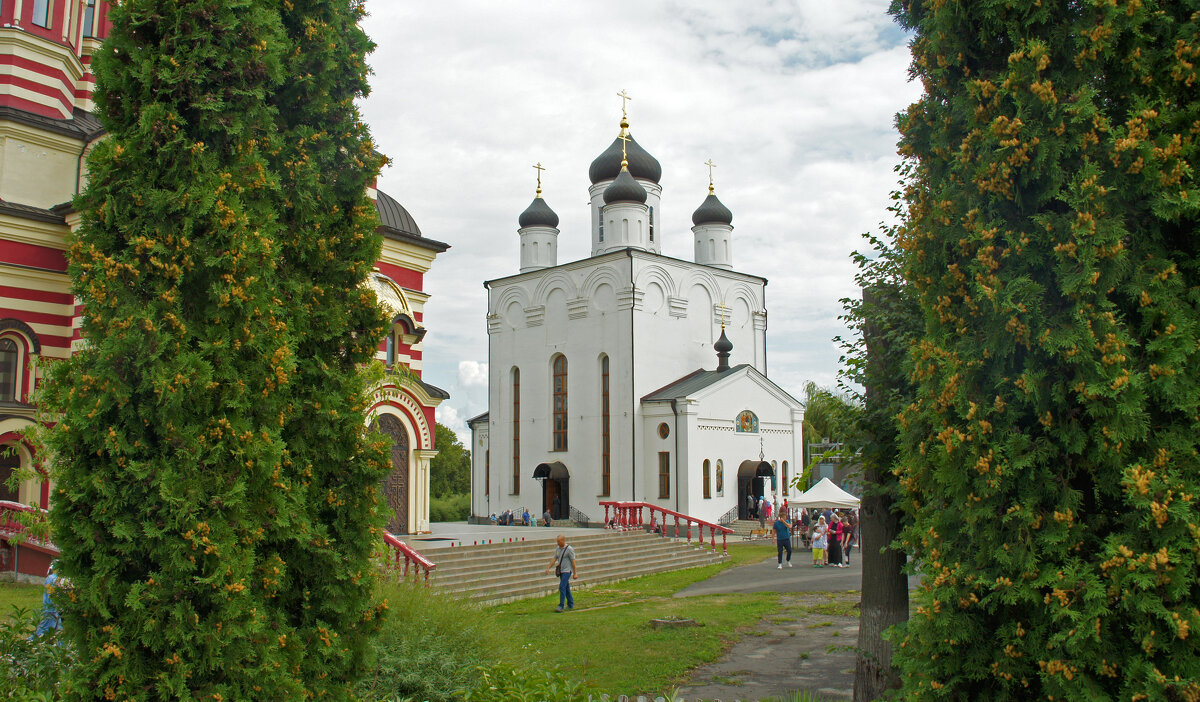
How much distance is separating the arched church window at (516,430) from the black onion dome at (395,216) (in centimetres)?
1798

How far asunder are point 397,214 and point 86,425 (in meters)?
14.9

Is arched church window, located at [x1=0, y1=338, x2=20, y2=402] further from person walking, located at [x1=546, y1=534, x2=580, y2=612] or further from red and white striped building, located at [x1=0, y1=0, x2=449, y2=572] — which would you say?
person walking, located at [x1=546, y1=534, x2=580, y2=612]

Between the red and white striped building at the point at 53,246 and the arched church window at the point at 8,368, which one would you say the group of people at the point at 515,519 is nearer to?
the red and white striped building at the point at 53,246

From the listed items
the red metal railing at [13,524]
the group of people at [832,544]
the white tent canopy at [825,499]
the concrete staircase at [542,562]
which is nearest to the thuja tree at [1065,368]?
the concrete staircase at [542,562]

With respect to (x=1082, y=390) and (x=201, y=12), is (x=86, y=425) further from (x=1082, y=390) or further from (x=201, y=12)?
(x=1082, y=390)

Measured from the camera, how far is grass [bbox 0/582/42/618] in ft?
35.9

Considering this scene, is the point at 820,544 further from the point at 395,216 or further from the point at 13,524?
the point at 13,524

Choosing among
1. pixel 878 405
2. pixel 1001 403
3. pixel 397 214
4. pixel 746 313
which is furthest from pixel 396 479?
pixel 746 313

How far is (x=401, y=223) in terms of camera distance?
19094mm

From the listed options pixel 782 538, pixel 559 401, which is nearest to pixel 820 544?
pixel 782 538

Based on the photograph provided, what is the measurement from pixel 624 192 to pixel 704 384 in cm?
881

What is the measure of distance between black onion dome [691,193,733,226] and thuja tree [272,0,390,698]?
33.3m

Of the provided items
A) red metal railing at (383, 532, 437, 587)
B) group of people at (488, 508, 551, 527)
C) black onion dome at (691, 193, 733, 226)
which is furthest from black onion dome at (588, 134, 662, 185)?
red metal railing at (383, 532, 437, 587)

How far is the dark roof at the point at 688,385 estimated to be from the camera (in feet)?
103
